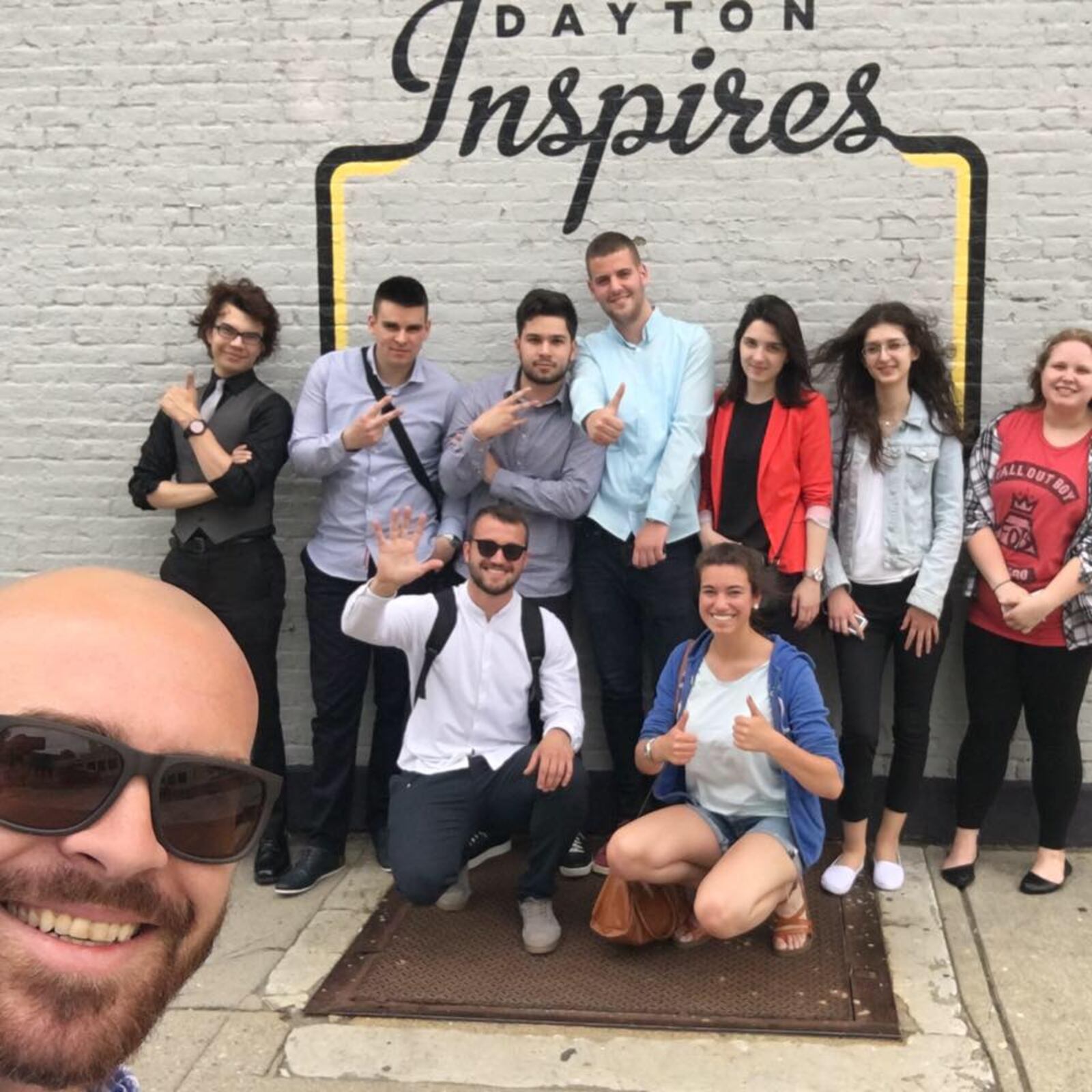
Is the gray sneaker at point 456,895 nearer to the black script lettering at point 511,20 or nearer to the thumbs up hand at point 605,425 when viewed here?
the thumbs up hand at point 605,425

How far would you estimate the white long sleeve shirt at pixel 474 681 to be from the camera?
3.75 meters

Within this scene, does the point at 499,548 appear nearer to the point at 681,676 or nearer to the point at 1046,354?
the point at 681,676

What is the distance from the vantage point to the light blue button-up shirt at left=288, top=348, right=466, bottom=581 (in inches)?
165

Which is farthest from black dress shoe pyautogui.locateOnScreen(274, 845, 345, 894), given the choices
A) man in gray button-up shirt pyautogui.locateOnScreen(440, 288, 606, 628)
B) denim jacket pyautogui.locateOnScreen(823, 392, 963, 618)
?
denim jacket pyautogui.locateOnScreen(823, 392, 963, 618)

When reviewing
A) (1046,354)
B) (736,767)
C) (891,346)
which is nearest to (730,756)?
(736,767)

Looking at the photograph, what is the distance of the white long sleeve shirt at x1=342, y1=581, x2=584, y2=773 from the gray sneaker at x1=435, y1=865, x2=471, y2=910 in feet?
1.50

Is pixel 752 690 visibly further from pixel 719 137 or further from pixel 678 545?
pixel 719 137

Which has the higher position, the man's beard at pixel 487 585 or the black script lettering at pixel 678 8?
the black script lettering at pixel 678 8

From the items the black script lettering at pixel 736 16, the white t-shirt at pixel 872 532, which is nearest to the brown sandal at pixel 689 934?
the white t-shirt at pixel 872 532

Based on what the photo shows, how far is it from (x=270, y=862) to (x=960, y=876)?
8.56 feet

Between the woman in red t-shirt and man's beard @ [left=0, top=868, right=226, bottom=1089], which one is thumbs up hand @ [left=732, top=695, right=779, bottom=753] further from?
man's beard @ [left=0, top=868, right=226, bottom=1089]

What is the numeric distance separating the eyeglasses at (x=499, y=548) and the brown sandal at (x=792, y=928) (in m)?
1.46

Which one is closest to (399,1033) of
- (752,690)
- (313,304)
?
(752,690)

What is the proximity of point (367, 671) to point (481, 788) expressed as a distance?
0.85 m
